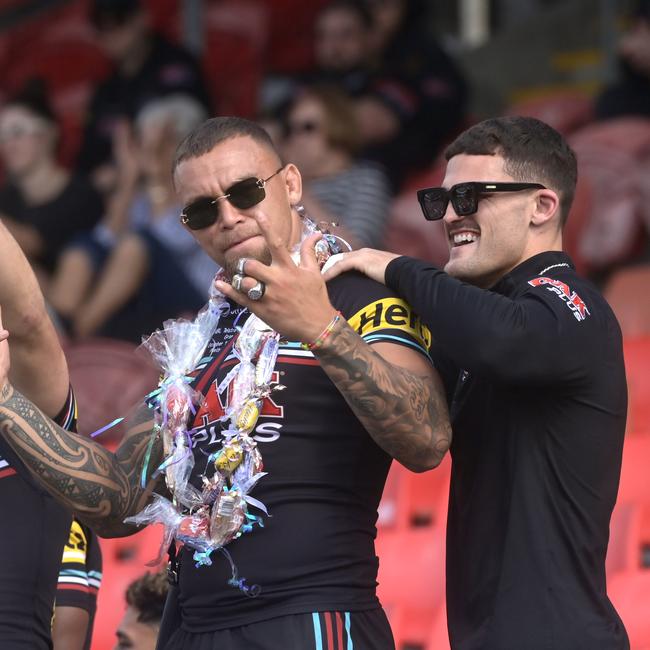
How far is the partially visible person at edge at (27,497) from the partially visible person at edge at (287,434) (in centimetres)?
10

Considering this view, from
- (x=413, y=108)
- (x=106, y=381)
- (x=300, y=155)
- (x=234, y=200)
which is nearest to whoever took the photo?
(x=234, y=200)

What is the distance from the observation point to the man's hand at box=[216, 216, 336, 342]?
7.28ft

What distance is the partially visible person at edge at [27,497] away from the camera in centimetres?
255

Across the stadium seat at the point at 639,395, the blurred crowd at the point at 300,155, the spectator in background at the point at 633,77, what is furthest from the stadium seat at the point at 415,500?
the spectator in background at the point at 633,77

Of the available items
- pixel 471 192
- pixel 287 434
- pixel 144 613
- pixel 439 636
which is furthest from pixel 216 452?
pixel 439 636

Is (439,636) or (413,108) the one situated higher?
(413,108)

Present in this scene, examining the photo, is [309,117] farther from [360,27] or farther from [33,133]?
[33,133]

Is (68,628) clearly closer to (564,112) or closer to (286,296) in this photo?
(286,296)

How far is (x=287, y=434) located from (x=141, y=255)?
340 centimetres

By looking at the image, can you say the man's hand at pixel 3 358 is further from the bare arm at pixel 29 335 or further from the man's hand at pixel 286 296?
the man's hand at pixel 286 296

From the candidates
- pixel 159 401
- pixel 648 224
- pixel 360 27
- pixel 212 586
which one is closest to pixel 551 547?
pixel 212 586

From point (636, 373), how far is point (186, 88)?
2984 mm

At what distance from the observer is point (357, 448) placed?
8.07 ft

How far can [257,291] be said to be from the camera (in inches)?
87.4
